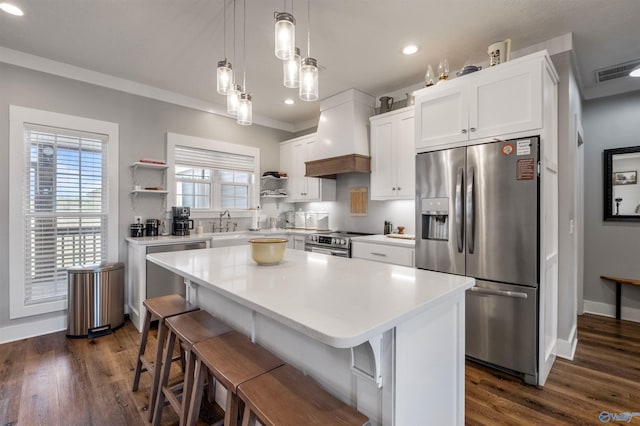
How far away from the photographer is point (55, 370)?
2398 millimetres

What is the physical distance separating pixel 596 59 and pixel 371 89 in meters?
2.21

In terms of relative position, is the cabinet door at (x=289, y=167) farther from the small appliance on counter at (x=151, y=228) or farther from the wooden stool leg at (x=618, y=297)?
the wooden stool leg at (x=618, y=297)

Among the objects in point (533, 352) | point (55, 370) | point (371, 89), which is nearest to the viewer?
point (533, 352)

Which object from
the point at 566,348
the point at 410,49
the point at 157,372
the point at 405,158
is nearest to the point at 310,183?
the point at 405,158

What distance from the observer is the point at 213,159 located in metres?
4.36

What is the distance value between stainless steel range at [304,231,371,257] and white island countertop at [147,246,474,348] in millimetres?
1601

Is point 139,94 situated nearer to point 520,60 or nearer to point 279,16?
point 279,16

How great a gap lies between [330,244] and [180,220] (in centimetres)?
194

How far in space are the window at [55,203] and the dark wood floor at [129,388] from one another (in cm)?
59

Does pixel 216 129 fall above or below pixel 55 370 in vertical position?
above

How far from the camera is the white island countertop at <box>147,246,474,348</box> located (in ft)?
2.90

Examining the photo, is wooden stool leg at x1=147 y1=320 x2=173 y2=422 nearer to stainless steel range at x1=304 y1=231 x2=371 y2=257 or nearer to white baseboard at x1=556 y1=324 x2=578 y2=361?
stainless steel range at x1=304 y1=231 x2=371 y2=257

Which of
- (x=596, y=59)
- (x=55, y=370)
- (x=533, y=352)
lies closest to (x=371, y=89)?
(x=596, y=59)

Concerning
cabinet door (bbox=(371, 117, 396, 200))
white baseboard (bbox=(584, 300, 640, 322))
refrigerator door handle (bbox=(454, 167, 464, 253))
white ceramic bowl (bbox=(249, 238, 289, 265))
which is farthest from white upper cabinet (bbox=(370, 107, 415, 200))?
white baseboard (bbox=(584, 300, 640, 322))
